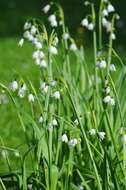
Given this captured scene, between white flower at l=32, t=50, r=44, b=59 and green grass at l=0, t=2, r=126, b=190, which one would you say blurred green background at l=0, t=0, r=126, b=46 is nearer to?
green grass at l=0, t=2, r=126, b=190

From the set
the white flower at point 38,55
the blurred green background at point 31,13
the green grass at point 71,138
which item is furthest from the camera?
the blurred green background at point 31,13

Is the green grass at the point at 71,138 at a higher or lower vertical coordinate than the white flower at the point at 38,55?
lower

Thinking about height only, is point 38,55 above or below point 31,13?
below

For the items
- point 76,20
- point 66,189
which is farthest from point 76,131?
point 76,20

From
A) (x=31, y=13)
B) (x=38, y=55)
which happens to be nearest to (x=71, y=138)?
(x=38, y=55)

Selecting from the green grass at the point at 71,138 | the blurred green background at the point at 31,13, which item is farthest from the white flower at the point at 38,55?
the blurred green background at the point at 31,13

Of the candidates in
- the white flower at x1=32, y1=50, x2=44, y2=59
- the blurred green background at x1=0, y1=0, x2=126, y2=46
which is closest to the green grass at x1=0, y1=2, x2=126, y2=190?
the white flower at x1=32, y1=50, x2=44, y2=59

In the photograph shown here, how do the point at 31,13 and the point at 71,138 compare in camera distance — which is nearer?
the point at 71,138

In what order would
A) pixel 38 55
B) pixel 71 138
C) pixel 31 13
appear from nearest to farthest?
1. pixel 71 138
2. pixel 38 55
3. pixel 31 13

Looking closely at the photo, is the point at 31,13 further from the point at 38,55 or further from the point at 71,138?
the point at 71,138

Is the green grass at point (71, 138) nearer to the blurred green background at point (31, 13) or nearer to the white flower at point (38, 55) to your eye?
the white flower at point (38, 55)
